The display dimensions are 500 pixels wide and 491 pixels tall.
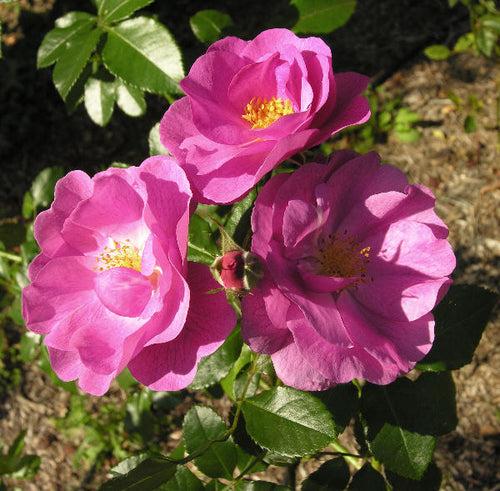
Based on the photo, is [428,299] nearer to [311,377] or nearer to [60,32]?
[311,377]

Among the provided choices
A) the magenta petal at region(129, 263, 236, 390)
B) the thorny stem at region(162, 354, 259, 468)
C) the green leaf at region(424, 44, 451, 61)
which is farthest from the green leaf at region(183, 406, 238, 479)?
the green leaf at region(424, 44, 451, 61)

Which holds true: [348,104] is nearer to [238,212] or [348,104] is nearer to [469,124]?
[238,212]

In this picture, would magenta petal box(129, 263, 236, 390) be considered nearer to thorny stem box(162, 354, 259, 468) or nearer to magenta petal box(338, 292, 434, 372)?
magenta petal box(338, 292, 434, 372)

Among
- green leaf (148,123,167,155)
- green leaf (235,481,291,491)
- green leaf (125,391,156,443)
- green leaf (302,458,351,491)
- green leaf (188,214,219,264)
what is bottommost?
green leaf (125,391,156,443)

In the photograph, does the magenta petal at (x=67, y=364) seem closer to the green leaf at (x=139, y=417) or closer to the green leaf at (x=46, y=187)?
the green leaf at (x=46, y=187)

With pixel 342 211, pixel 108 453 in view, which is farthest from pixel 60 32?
pixel 108 453

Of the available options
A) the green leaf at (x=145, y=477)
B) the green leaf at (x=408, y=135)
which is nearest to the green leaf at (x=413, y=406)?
the green leaf at (x=145, y=477)
